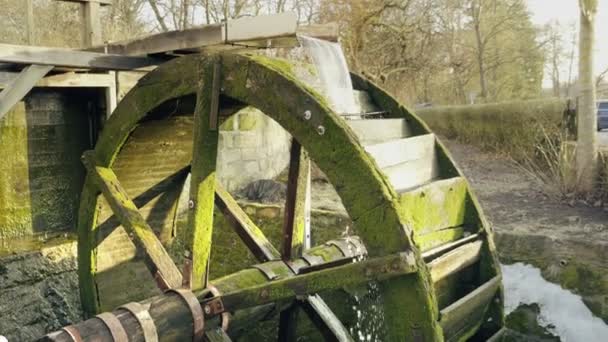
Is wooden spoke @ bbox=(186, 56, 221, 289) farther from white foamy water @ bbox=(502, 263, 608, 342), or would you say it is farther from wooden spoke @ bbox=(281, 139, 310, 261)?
white foamy water @ bbox=(502, 263, 608, 342)

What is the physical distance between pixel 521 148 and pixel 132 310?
7.81 meters

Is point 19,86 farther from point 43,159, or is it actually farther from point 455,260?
point 455,260

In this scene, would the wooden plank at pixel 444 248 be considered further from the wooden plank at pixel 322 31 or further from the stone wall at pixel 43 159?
the stone wall at pixel 43 159

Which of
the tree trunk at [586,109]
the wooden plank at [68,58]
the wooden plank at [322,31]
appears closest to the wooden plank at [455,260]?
the wooden plank at [322,31]

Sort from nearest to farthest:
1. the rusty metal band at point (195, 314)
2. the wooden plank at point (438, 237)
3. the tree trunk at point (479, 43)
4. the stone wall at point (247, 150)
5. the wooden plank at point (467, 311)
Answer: the rusty metal band at point (195, 314) < the wooden plank at point (467, 311) < the wooden plank at point (438, 237) < the stone wall at point (247, 150) < the tree trunk at point (479, 43)

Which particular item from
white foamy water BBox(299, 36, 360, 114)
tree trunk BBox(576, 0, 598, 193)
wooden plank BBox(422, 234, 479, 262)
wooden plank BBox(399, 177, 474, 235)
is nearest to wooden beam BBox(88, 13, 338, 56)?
white foamy water BBox(299, 36, 360, 114)

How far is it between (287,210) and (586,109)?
4.11 metres

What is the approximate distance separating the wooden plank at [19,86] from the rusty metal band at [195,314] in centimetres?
168

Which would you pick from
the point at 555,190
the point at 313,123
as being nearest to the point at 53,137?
the point at 313,123

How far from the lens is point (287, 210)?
333cm

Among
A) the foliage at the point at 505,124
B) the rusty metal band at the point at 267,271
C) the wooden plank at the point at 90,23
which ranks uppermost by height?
the wooden plank at the point at 90,23

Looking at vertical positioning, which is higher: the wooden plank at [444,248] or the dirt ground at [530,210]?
the wooden plank at [444,248]

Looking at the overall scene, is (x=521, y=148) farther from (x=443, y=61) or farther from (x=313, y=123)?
(x=443, y=61)

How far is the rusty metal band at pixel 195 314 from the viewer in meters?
2.79
